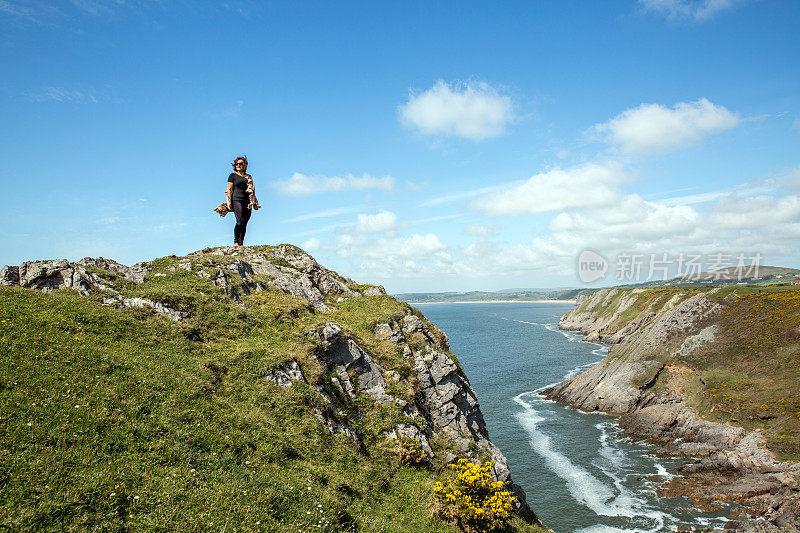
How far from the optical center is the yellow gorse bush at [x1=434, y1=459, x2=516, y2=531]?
15.8 metres

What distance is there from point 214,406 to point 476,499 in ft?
37.0

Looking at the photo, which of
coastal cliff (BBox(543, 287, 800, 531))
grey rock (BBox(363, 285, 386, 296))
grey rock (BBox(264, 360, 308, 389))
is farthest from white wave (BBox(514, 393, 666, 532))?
grey rock (BBox(264, 360, 308, 389))

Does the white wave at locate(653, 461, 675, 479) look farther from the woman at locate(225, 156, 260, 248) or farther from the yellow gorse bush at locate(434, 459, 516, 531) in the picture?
the woman at locate(225, 156, 260, 248)

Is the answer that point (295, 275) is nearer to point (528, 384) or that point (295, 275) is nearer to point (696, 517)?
point (696, 517)

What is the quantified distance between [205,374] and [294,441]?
4.63m

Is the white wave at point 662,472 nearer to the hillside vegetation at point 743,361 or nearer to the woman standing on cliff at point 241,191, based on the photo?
the hillside vegetation at point 743,361

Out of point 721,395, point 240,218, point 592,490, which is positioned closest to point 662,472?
point 592,490

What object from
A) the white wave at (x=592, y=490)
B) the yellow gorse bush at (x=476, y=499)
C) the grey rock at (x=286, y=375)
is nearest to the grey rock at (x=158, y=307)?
the grey rock at (x=286, y=375)

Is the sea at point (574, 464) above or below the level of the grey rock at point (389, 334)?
below

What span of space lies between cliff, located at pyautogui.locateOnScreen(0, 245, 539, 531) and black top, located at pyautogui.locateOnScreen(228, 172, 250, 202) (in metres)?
4.65

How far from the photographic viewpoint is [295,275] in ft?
98.8

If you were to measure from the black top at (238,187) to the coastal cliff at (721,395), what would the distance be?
154ft

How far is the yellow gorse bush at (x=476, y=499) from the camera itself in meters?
15.8

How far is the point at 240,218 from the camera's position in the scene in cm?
2666
